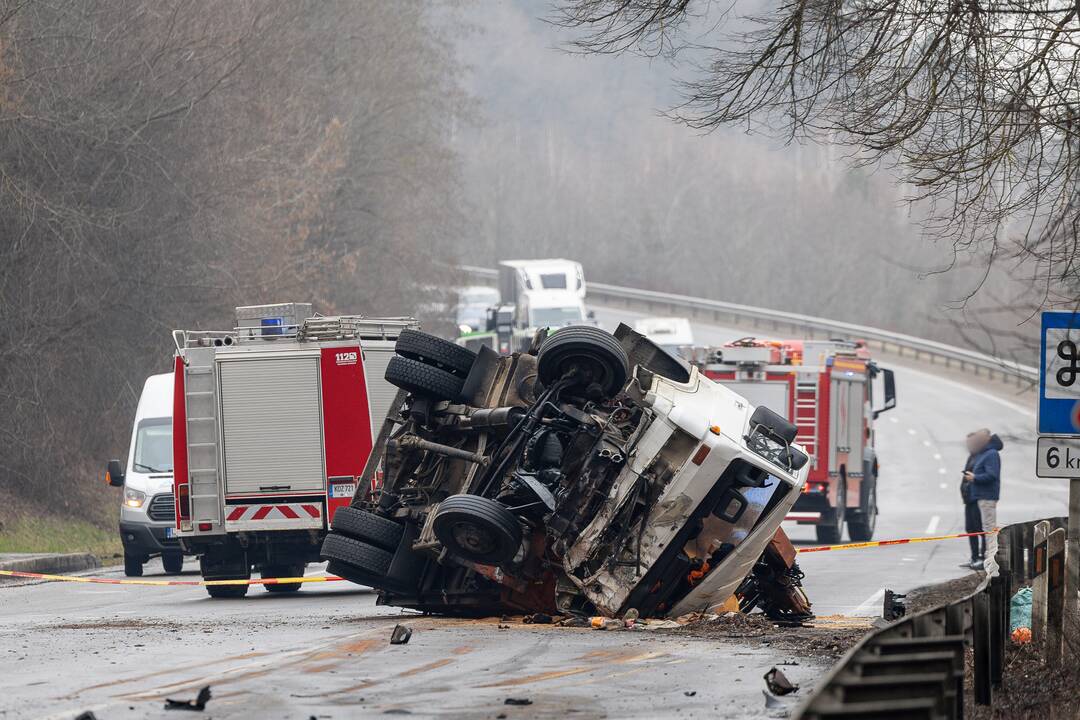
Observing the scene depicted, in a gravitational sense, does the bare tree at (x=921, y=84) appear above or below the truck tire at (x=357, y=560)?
above

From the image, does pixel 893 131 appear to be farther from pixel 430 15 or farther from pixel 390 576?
pixel 430 15

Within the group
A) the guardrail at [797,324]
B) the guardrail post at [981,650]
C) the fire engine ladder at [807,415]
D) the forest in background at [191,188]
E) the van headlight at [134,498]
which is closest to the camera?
the guardrail post at [981,650]

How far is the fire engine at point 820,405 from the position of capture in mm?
25375

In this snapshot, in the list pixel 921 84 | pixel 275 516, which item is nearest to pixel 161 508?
pixel 275 516

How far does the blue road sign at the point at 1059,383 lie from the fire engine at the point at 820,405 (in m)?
14.5

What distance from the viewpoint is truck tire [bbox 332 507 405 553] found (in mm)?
12930

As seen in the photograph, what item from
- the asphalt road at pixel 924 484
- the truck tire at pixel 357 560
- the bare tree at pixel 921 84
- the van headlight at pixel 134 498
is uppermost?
the bare tree at pixel 921 84

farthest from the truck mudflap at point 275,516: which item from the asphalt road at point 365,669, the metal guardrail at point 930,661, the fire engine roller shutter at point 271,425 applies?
the metal guardrail at point 930,661

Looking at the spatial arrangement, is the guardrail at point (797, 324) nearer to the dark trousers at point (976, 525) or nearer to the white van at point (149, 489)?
the dark trousers at point (976, 525)

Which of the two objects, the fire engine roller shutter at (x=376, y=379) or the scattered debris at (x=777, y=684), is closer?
the scattered debris at (x=777, y=684)

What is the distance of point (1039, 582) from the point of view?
10484 millimetres

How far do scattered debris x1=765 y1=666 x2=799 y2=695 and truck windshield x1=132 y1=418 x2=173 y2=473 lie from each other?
46.4 ft

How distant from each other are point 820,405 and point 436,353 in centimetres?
1311

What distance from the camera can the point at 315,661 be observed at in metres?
10.1
